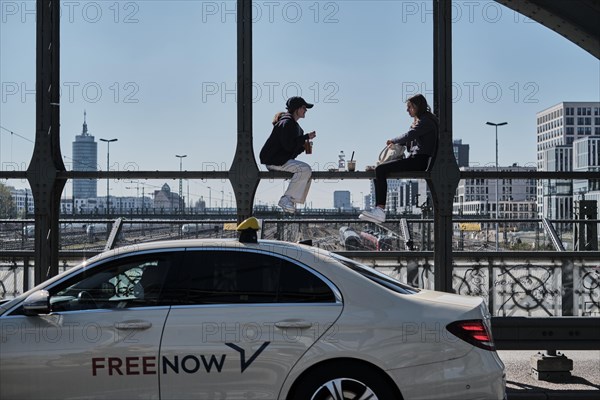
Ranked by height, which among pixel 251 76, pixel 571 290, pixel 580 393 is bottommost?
pixel 580 393

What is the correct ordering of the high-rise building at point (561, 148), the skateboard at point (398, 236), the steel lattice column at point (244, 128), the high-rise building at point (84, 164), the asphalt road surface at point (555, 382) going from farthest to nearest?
the high-rise building at point (561, 148), the skateboard at point (398, 236), the high-rise building at point (84, 164), the steel lattice column at point (244, 128), the asphalt road surface at point (555, 382)

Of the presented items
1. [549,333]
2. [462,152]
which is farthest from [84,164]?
[549,333]

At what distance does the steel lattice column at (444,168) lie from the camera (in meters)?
6.98

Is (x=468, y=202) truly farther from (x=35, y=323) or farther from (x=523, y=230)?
(x=35, y=323)

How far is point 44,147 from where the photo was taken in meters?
7.05

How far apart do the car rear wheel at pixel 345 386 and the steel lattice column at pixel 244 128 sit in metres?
2.84

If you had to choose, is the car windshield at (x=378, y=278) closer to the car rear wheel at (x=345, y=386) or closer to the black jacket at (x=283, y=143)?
the car rear wheel at (x=345, y=386)

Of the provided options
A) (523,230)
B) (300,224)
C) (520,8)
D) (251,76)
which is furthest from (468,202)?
(251,76)

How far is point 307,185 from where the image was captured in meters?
7.12

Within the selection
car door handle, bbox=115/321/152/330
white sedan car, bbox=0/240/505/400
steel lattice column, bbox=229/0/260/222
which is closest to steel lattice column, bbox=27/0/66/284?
steel lattice column, bbox=229/0/260/222

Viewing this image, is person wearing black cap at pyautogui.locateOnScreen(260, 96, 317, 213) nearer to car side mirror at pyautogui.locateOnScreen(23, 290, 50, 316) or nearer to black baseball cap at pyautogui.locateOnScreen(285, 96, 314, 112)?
black baseball cap at pyautogui.locateOnScreen(285, 96, 314, 112)

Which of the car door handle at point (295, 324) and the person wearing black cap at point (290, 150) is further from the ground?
the person wearing black cap at point (290, 150)

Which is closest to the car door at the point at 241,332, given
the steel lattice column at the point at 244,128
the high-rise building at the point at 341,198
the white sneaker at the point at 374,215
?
the steel lattice column at the point at 244,128

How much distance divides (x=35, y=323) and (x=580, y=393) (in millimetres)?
5328
